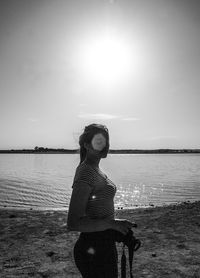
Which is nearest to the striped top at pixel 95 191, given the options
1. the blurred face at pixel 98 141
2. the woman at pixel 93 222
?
the woman at pixel 93 222

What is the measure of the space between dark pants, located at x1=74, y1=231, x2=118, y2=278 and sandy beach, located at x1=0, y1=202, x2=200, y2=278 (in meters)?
4.17

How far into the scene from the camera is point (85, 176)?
2.84 m

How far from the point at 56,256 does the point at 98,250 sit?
5605 millimetres

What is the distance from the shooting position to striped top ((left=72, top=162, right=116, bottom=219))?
2.84 meters

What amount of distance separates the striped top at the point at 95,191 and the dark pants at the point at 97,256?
233 mm

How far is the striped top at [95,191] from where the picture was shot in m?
2.84

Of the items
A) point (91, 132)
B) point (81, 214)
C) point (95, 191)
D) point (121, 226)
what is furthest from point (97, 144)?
point (121, 226)

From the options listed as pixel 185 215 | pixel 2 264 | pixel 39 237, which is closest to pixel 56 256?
pixel 2 264

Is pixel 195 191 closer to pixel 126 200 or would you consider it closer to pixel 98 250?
pixel 126 200

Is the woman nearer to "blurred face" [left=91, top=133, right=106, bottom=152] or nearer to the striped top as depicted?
the striped top

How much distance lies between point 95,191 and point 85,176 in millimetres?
201

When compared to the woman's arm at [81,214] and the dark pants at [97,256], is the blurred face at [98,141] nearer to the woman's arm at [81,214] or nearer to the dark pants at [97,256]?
the woman's arm at [81,214]

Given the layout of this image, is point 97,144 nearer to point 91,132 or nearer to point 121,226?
point 91,132

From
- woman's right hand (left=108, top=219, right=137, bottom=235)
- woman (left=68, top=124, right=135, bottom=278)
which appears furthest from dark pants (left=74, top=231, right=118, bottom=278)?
woman's right hand (left=108, top=219, right=137, bottom=235)
